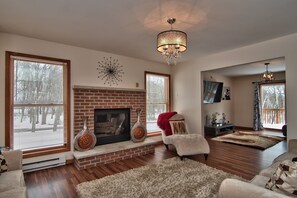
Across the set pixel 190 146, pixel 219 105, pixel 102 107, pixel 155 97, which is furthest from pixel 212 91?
pixel 102 107

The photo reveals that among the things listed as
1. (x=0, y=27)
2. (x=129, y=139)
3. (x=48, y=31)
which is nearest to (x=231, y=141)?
(x=129, y=139)

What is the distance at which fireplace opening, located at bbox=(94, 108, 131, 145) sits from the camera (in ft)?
12.5

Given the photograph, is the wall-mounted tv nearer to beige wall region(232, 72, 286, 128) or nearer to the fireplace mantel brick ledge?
beige wall region(232, 72, 286, 128)

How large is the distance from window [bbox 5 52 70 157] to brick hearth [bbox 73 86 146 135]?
20 centimetres

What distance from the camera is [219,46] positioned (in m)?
3.52

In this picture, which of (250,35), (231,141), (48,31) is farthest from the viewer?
(231,141)

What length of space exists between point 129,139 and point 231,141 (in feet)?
10.3

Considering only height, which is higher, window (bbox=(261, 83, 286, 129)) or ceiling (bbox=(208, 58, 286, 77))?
ceiling (bbox=(208, 58, 286, 77))

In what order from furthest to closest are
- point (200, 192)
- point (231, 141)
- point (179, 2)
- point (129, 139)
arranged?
1. point (231, 141)
2. point (129, 139)
3. point (200, 192)
4. point (179, 2)

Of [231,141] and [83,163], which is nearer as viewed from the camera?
[83,163]

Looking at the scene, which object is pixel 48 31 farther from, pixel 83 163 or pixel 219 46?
pixel 219 46

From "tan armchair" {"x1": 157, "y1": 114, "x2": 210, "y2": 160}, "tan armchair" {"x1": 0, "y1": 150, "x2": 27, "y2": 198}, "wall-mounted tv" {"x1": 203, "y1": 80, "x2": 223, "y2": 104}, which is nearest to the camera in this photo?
"tan armchair" {"x1": 0, "y1": 150, "x2": 27, "y2": 198}

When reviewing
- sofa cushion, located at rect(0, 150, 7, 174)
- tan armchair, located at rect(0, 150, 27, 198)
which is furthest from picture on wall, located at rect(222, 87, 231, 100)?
sofa cushion, located at rect(0, 150, 7, 174)

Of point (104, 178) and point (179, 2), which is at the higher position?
point (179, 2)
